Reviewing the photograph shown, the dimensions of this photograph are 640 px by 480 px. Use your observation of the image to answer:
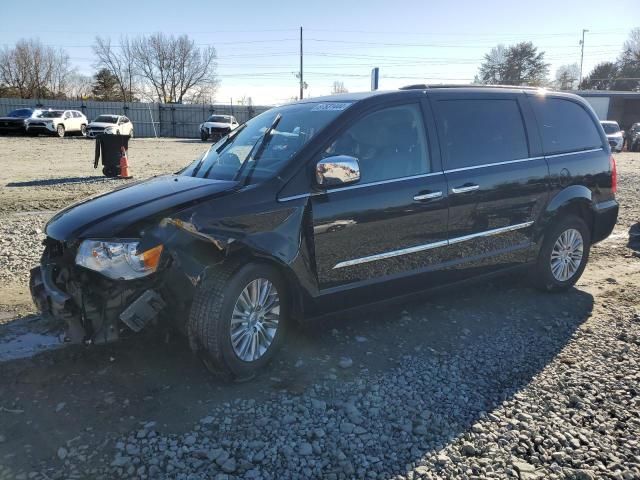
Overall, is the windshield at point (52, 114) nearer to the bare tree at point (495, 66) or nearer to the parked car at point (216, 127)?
the parked car at point (216, 127)

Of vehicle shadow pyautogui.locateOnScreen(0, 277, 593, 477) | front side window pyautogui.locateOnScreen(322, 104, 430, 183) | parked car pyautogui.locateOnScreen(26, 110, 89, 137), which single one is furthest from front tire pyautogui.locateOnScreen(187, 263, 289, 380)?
parked car pyautogui.locateOnScreen(26, 110, 89, 137)

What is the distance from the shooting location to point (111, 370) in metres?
3.59

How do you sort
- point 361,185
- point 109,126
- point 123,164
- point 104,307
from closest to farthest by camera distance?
point 104,307 < point 361,185 < point 123,164 < point 109,126

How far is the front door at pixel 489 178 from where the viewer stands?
14.3ft

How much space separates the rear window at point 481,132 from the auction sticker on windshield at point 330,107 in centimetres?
85

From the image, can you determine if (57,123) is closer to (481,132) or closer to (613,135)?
(613,135)

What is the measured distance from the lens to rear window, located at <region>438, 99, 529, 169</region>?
4.37m

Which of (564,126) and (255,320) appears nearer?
(255,320)

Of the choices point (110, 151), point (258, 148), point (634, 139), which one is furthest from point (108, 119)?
point (258, 148)

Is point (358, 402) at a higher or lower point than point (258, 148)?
lower

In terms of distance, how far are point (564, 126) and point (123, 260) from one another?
434 cm

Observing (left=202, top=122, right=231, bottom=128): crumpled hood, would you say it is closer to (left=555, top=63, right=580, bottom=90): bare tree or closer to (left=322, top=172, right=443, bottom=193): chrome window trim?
(left=322, top=172, right=443, bottom=193): chrome window trim

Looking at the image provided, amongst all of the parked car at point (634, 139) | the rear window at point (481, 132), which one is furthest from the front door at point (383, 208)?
the parked car at point (634, 139)

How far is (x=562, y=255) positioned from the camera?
527cm
